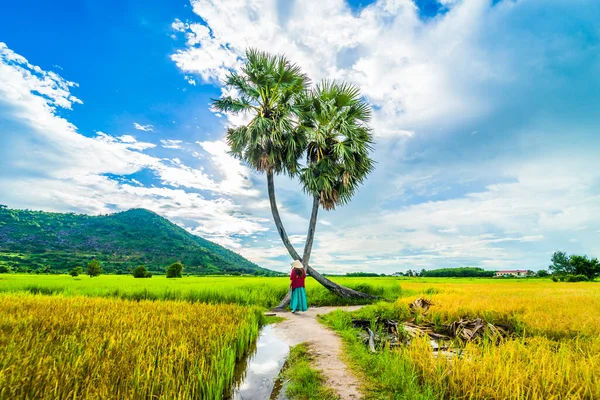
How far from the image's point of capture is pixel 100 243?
3775 inches

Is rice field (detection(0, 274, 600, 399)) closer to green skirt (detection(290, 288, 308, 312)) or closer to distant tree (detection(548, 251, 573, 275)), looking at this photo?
green skirt (detection(290, 288, 308, 312))

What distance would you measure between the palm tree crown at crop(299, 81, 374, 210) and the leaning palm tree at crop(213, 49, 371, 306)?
670mm

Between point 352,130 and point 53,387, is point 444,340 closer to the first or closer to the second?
point 53,387

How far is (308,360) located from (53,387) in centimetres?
405

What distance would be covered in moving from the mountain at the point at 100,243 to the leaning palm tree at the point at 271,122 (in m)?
62.0

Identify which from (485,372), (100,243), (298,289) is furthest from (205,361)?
(100,243)

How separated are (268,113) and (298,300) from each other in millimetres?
10543

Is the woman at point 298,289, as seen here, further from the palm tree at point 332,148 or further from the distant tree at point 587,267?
the distant tree at point 587,267

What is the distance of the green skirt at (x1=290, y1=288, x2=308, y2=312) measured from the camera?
1321cm

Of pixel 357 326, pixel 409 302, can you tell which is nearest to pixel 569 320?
pixel 409 302

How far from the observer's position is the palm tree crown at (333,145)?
1578 cm

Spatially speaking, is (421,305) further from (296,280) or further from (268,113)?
(268,113)

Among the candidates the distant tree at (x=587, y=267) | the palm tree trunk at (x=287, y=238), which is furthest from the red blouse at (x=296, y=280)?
the distant tree at (x=587, y=267)

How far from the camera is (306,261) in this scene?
15.5m
